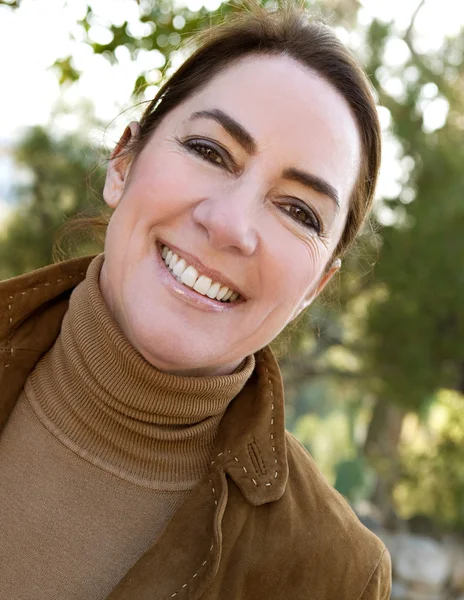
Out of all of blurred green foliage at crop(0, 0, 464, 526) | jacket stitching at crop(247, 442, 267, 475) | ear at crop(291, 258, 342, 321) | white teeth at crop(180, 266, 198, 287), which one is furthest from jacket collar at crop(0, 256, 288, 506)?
blurred green foliage at crop(0, 0, 464, 526)

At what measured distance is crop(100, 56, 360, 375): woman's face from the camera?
1582mm

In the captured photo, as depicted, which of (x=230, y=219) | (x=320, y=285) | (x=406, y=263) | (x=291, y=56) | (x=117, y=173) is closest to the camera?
(x=230, y=219)

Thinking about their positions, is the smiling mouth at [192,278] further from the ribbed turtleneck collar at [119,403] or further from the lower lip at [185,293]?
the ribbed turtleneck collar at [119,403]

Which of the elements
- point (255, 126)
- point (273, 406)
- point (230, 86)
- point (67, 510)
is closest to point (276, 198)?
point (255, 126)

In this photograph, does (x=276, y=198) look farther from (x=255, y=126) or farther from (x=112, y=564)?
(x=112, y=564)

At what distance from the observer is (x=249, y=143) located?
1594 mm

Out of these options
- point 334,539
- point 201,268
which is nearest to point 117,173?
point 201,268

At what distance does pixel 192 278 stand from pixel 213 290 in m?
0.05

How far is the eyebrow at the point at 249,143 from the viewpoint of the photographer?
1.59m

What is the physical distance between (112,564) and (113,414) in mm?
304

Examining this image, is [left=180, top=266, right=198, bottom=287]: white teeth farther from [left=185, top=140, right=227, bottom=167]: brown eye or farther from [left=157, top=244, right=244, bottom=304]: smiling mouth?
[left=185, top=140, right=227, bottom=167]: brown eye

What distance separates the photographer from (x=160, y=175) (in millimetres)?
1604

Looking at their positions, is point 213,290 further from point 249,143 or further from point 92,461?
point 92,461

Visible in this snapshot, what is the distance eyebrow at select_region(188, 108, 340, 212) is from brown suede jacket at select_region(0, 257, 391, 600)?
51cm
